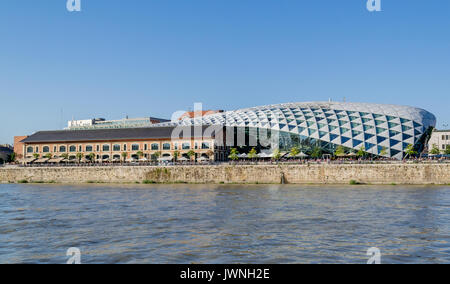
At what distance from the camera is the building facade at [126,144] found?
85.9m

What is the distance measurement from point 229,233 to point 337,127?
6499 centimetres

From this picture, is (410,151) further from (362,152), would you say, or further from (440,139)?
(440,139)

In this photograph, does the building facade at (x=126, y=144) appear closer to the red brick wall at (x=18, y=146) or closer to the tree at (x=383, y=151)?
the red brick wall at (x=18, y=146)

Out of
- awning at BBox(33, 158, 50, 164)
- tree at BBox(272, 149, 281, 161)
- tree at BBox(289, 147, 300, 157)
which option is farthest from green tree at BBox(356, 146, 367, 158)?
awning at BBox(33, 158, 50, 164)

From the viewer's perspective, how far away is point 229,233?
20.6 meters

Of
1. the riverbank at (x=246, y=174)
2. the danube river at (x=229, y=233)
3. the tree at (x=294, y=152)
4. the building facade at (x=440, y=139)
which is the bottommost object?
the riverbank at (x=246, y=174)

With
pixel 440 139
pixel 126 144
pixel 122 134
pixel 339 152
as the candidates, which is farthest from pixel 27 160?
pixel 440 139

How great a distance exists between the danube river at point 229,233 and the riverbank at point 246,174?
26506 mm

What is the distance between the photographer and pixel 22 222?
25234 millimetres

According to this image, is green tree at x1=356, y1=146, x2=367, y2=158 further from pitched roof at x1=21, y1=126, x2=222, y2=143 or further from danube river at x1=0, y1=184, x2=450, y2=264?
danube river at x1=0, y1=184, x2=450, y2=264

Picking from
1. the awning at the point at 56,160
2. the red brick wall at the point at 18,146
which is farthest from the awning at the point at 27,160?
the awning at the point at 56,160
